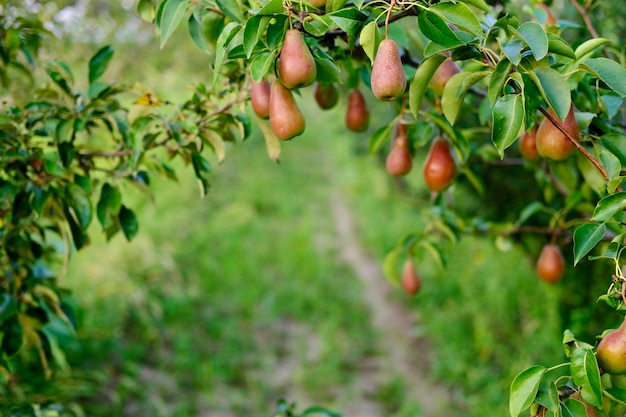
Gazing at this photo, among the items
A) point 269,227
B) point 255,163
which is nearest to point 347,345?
point 269,227

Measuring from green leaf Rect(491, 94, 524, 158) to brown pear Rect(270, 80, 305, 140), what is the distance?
10.1 inches

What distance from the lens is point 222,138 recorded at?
112 centimetres

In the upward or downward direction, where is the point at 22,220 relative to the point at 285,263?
upward

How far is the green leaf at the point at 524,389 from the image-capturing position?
0.71m

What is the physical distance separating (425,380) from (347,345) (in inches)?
18.8

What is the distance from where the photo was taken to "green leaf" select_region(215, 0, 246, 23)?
844 mm

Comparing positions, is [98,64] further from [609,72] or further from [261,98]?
[609,72]

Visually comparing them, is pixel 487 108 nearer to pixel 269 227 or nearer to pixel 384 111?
pixel 384 111

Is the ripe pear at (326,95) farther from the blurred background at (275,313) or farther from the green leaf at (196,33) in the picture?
the blurred background at (275,313)

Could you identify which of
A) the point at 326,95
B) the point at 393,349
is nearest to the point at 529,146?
the point at 326,95

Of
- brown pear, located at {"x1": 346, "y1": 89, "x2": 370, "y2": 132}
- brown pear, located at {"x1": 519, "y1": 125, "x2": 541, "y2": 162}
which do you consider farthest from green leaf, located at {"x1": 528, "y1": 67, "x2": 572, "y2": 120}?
brown pear, located at {"x1": 346, "y1": 89, "x2": 370, "y2": 132}

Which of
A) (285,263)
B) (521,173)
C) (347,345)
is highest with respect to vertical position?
(521,173)

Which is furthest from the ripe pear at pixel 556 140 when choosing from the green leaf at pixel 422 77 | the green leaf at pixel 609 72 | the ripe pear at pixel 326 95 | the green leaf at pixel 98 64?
the green leaf at pixel 98 64

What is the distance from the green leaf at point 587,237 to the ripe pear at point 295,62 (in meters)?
0.40
